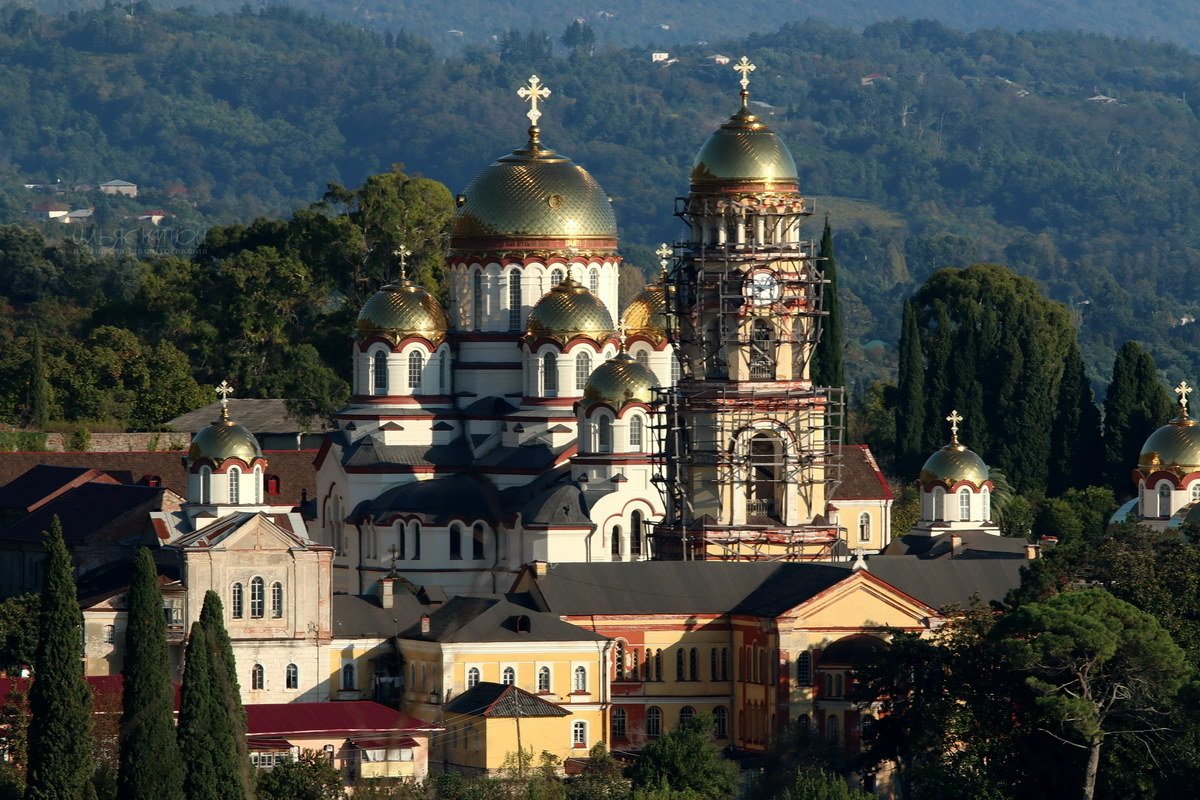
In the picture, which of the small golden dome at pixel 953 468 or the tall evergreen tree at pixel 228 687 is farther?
the small golden dome at pixel 953 468

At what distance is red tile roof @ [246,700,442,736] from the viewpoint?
216 feet

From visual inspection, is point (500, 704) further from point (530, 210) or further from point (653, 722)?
point (530, 210)

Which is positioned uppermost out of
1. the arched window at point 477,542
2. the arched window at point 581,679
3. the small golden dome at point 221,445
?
the small golden dome at point 221,445

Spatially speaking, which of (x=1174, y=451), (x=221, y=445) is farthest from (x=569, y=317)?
(x=1174, y=451)

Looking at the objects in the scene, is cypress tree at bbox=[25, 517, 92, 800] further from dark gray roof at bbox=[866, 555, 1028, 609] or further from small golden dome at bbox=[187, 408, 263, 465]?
dark gray roof at bbox=[866, 555, 1028, 609]

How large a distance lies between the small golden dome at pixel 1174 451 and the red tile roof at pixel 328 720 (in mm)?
22970

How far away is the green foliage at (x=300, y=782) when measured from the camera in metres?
61.1

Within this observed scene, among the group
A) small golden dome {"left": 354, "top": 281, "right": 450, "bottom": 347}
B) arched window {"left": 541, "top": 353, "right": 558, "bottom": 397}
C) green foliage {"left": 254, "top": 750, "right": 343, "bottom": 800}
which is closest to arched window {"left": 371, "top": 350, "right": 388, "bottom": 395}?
small golden dome {"left": 354, "top": 281, "right": 450, "bottom": 347}

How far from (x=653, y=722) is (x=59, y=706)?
15.9 m

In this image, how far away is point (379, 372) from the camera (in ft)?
269

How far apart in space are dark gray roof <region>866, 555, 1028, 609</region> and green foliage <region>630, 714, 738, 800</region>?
8.15 meters

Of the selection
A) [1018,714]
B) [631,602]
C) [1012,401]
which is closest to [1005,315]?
[1012,401]

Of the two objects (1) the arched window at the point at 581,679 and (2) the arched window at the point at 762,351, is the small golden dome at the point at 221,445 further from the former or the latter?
(2) the arched window at the point at 762,351

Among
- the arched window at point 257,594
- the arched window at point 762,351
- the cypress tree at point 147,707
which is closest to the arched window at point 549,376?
the arched window at point 762,351
